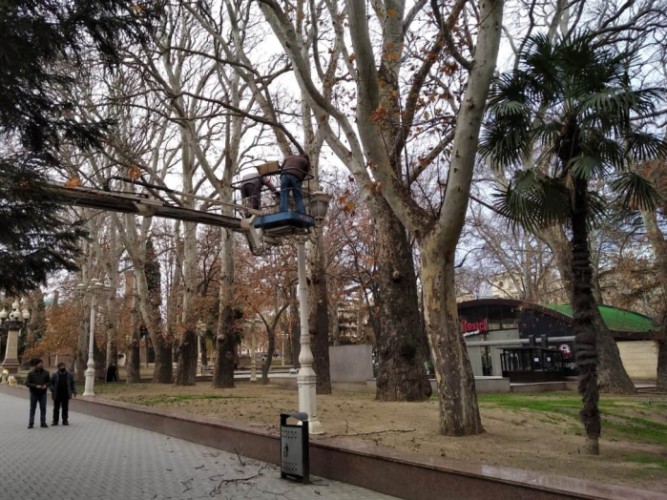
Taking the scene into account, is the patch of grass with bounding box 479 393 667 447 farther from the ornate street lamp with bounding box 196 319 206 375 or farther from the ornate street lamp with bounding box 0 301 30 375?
the ornate street lamp with bounding box 0 301 30 375

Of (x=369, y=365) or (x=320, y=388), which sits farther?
(x=369, y=365)

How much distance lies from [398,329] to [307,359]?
4951 mm

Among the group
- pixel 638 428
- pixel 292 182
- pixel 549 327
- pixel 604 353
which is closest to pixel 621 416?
pixel 638 428

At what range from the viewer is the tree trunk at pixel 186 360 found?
942 inches

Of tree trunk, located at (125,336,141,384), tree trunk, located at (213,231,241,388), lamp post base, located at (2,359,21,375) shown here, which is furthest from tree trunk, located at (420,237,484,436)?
lamp post base, located at (2,359,21,375)

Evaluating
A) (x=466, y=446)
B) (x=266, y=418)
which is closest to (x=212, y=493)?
(x=466, y=446)

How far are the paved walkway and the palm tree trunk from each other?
3.10 m

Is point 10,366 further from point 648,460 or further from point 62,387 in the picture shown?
point 648,460

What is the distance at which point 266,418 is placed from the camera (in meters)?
10.8

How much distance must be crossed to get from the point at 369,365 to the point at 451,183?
43.3 feet

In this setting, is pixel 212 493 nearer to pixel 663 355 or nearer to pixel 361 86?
pixel 361 86

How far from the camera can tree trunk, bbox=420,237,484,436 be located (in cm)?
808

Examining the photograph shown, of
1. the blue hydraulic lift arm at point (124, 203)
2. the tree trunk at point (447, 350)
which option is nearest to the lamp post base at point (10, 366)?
the blue hydraulic lift arm at point (124, 203)

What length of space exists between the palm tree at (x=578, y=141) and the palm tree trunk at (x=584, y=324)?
13 millimetres
